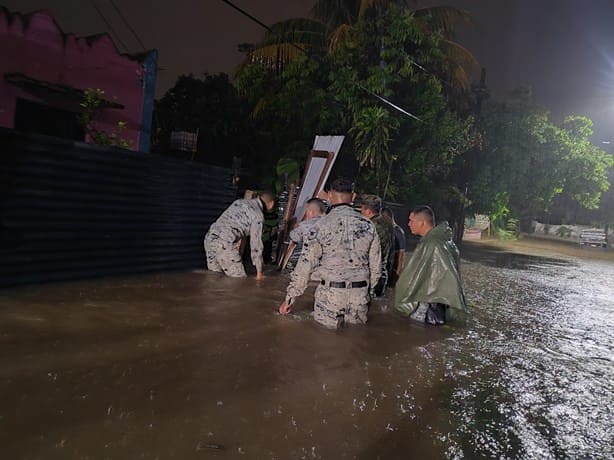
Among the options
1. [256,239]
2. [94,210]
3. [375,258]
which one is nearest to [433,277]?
[375,258]

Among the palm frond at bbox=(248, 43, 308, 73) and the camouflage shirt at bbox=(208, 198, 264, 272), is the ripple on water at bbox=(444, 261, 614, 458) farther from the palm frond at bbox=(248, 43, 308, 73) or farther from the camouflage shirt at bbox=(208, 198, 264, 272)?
the palm frond at bbox=(248, 43, 308, 73)

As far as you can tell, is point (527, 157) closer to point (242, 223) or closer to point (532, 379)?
point (242, 223)

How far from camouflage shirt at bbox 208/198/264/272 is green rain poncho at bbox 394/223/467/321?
2.39m

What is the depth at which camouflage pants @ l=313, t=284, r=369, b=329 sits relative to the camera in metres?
5.01

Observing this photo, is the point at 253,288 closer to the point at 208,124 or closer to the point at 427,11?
the point at 208,124

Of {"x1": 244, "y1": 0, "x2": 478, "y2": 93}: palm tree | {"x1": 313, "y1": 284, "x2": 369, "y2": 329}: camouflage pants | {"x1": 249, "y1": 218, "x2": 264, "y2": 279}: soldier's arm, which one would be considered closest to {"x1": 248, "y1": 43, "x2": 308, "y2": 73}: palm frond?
{"x1": 244, "y1": 0, "x2": 478, "y2": 93}: palm tree

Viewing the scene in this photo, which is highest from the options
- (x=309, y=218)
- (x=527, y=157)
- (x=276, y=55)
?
(x=276, y=55)

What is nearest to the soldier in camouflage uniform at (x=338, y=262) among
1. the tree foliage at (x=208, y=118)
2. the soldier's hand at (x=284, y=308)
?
the soldier's hand at (x=284, y=308)

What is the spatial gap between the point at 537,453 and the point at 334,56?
11.7m

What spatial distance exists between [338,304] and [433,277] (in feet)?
4.51

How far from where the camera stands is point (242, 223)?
7277mm

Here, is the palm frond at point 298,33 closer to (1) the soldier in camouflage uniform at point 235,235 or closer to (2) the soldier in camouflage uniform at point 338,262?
(1) the soldier in camouflage uniform at point 235,235

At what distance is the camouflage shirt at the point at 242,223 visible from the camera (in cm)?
718

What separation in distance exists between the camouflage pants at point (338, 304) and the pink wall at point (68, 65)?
30.4 ft
